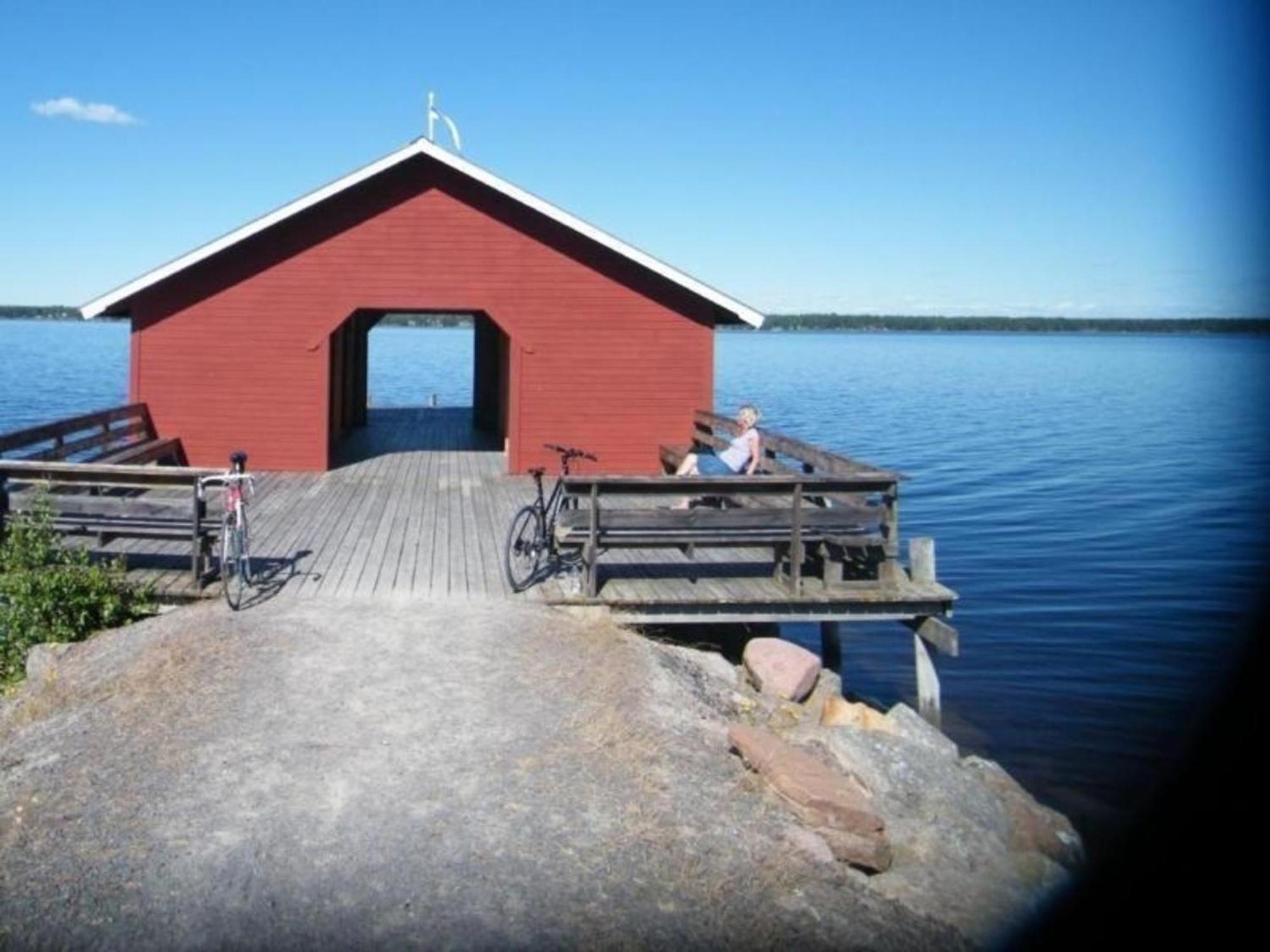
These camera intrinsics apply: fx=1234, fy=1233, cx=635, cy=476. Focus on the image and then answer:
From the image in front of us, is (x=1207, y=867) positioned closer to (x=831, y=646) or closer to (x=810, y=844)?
(x=810, y=844)

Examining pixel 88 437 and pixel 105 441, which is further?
pixel 88 437

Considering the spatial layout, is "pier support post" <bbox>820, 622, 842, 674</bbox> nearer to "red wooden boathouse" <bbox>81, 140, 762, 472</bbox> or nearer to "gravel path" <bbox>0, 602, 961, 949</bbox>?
"red wooden boathouse" <bbox>81, 140, 762, 472</bbox>

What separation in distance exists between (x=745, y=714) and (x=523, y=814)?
2731mm

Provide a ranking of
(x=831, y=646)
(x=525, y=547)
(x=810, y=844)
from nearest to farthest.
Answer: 1. (x=810, y=844)
2. (x=525, y=547)
3. (x=831, y=646)

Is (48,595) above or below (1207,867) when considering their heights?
above

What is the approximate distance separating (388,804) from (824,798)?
2.36 meters

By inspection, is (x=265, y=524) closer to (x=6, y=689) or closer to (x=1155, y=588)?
(x=6, y=689)

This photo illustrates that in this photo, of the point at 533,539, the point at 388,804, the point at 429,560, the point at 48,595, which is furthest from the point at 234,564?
the point at 388,804

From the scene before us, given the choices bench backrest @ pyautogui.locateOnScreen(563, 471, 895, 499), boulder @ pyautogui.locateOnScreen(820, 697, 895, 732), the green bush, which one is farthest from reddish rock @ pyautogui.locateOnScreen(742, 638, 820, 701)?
the green bush

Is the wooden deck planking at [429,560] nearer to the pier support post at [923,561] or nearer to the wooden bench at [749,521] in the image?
the pier support post at [923,561]

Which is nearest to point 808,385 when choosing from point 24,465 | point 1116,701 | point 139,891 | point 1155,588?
point 1155,588

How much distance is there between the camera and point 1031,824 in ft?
26.7

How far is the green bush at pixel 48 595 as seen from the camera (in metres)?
9.20

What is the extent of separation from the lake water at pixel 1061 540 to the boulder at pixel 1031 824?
1.79 meters
